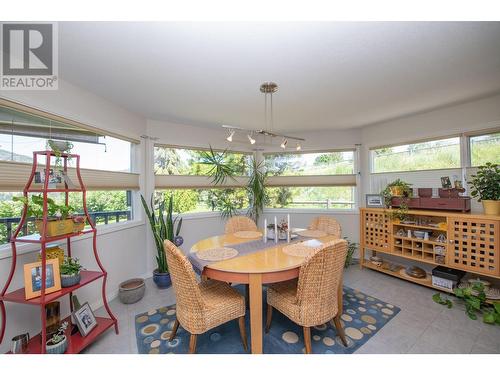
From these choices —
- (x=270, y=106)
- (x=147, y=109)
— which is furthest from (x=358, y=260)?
(x=147, y=109)

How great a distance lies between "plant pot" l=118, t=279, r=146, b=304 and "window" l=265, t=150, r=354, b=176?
111 inches

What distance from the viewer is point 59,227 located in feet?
5.06

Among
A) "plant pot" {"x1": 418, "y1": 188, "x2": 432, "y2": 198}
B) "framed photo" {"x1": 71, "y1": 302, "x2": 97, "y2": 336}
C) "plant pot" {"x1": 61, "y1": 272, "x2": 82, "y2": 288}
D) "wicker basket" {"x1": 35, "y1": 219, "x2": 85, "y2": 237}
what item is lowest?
"framed photo" {"x1": 71, "y1": 302, "x2": 97, "y2": 336}

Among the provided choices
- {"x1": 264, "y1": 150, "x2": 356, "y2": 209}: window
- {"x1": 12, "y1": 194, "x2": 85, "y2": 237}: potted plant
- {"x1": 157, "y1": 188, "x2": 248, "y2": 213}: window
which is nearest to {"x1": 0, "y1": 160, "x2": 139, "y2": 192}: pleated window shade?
{"x1": 12, "y1": 194, "x2": 85, "y2": 237}: potted plant

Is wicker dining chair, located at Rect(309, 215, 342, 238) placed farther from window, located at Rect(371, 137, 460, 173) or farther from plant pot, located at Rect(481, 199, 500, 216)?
window, located at Rect(371, 137, 460, 173)

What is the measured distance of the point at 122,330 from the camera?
193 cm

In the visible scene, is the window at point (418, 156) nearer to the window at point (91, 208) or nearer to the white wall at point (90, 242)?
the white wall at point (90, 242)

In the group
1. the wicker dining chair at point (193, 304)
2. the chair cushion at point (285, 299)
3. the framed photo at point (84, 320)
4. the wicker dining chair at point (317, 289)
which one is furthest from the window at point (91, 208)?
the wicker dining chair at point (317, 289)

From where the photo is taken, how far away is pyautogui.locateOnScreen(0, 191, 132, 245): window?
1688 mm

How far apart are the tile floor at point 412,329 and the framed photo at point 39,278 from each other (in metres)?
0.66

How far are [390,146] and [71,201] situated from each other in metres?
4.44

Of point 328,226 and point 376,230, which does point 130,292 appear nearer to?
point 328,226

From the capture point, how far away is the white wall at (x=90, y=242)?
1652 mm
